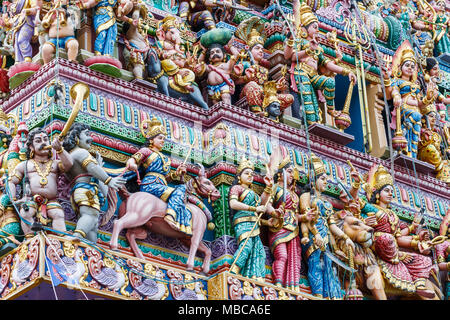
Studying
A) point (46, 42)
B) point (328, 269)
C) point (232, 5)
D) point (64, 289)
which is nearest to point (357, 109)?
A: point (232, 5)

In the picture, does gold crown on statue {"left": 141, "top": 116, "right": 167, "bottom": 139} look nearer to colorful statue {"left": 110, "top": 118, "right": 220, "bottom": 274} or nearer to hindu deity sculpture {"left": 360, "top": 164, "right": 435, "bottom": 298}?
colorful statue {"left": 110, "top": 118, "right": 220, "bottom": 274}

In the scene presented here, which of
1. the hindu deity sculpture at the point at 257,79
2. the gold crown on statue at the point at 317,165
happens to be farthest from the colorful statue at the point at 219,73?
the gold crown on statue at the point at 317,165

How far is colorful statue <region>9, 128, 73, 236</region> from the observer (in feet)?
49.2

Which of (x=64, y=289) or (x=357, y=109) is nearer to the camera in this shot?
(x=64, y=289)

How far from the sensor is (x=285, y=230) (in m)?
17.1

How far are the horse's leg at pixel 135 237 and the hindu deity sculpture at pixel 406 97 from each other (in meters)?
5.82

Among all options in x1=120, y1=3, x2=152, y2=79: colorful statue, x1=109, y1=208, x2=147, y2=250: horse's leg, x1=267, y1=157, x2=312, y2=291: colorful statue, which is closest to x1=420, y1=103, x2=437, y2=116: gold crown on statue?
x1=267, y1=157, x2=312, y2=291: colorful statue

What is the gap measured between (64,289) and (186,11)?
6.46m

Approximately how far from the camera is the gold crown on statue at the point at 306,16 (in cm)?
1972

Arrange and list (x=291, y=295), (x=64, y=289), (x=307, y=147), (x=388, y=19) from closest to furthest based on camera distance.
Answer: (x=64, y=289) < (x=291, y=295) < (x=307, y=147) < (x=388, y=19)

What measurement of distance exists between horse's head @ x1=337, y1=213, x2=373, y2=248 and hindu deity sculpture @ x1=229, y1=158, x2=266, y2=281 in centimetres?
150

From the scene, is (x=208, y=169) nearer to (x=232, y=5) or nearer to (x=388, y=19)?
(x=232, y=5)

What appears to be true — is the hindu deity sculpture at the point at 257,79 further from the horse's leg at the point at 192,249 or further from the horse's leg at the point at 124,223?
the horse's leg at the point at 124,223

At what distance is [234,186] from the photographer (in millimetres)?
17016
